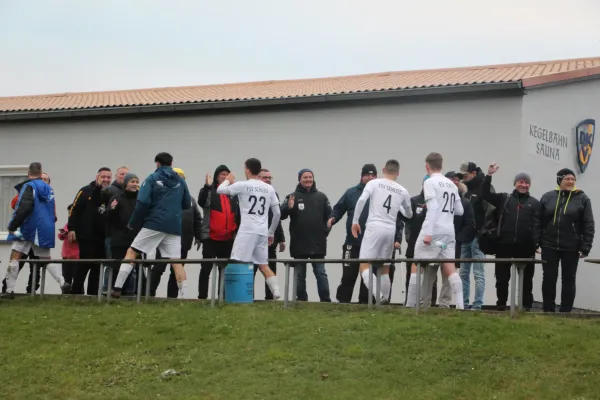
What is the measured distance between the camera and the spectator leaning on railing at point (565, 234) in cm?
1284

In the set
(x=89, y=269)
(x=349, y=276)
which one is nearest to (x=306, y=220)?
(x=349, y=276)

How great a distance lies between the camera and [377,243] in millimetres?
12891

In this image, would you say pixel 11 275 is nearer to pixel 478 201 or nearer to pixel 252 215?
pixel 252 215

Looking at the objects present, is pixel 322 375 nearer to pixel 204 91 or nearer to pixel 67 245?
pixel 67 245

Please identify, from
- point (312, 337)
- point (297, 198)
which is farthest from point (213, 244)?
point (312, 337)

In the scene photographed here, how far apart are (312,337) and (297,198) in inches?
160

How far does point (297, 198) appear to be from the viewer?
48.0ft

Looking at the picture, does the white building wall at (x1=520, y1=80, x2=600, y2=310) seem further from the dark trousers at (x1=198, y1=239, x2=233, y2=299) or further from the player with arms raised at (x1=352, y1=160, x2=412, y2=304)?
the dark trousers at (x1=198, y1=239, x2=233, y2=299)

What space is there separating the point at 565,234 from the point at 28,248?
7.38m

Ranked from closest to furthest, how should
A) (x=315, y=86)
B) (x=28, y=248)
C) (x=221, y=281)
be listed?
(x=221, y=281) → (x=28, y=248) → (x=315, y=86)

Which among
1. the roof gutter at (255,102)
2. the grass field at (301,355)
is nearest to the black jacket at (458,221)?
the grass field at (301,355)

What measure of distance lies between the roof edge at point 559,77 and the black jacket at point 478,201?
350 cm

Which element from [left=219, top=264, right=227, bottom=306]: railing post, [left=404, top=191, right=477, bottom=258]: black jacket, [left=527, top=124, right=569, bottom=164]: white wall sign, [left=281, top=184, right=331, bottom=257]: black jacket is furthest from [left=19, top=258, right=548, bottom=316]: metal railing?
[left=527, top=124, right=569, bottom=164]: white wall sign

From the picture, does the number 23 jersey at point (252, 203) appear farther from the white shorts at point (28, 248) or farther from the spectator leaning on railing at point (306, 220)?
the white shorts at point (28, 248)
